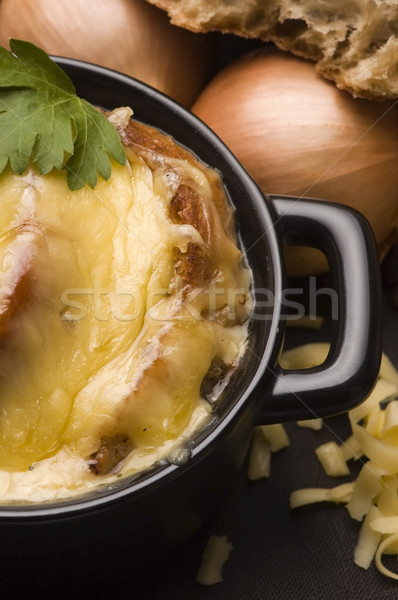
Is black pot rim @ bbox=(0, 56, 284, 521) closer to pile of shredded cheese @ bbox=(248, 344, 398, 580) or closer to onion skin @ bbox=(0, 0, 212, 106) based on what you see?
onion skin @ bbox=(0, 0, 212, 106)

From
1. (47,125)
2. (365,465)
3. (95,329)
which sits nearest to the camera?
(95,329)

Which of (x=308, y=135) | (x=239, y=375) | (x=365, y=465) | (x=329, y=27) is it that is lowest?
(x=365, y=465)

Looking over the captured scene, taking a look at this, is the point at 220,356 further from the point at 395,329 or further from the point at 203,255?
the point at 395,329

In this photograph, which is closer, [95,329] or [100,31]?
[95,329]

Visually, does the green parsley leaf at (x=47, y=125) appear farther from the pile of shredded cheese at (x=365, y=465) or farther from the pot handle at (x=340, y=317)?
the pile of shredded cheese at (x=365, y=465)

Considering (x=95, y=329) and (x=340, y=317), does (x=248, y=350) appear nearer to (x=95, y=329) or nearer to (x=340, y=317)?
(x=340, y=317)

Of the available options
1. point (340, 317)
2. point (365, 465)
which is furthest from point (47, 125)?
point (365, 465)

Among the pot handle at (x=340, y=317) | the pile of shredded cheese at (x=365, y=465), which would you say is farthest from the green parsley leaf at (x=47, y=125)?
the pile of shredded cheese at (x=365, y=465)
